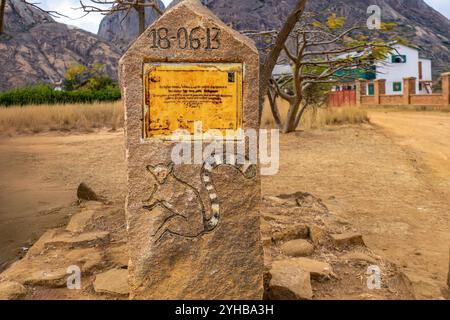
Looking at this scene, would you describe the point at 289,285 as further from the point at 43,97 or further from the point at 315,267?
the point at 43,97

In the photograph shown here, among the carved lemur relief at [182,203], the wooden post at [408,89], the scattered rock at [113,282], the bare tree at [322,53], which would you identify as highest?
the wooden post at [408,89]

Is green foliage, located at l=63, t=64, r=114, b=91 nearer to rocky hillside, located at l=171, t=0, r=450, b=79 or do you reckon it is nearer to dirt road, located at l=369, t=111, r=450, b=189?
dirt road, located at l=369, t=111, r=450, b=189

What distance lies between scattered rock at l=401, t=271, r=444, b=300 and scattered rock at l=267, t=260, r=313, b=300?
0.71 m

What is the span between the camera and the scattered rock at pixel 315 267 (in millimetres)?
3188

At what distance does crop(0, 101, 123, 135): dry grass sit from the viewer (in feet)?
51.8

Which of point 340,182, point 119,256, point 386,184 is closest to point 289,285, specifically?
point 119,256

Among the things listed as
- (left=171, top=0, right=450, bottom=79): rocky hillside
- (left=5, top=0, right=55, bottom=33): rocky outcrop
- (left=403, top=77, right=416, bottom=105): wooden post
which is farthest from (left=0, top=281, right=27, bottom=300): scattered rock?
(left=171, top=0, right=450, bottom=79): rocky hillside

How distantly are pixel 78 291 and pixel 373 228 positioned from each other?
3176 millimetres

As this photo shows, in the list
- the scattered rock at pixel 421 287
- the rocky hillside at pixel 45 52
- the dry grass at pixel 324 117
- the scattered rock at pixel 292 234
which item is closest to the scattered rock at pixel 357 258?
the scattered rock at pixel 421 287

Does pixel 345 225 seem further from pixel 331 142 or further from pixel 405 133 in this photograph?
pixel 405 133

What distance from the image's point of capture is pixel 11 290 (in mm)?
2900

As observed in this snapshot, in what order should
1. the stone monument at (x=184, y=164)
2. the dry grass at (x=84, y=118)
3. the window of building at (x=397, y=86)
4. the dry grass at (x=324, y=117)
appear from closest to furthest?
1. the stone monument at (x=184, y=164)
2. the dry grass at (x=324, y=117)
3. the dry grass at (x=84, y=118)
4. the window of building at (x=397, y=86)

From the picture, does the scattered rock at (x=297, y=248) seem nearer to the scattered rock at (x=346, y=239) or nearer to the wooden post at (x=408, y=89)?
the scattered rock at (x=346, y=239)

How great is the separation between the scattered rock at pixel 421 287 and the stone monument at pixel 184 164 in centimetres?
124
